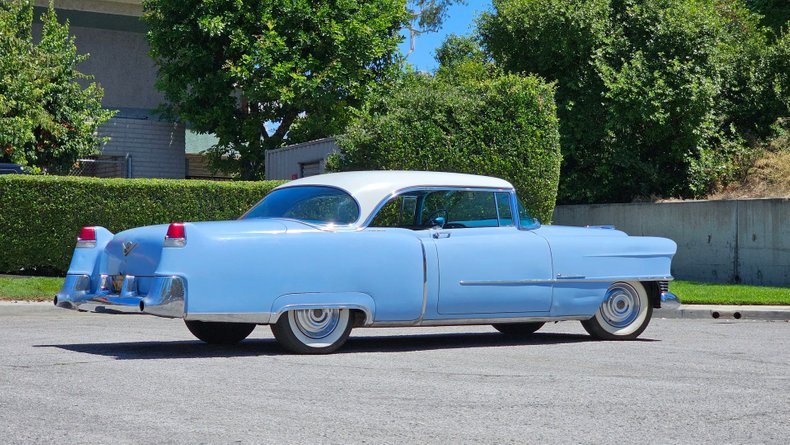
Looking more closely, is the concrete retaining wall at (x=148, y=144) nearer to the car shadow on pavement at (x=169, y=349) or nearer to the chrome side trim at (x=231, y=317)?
the car shadow on pavement at (x=169, y=349)

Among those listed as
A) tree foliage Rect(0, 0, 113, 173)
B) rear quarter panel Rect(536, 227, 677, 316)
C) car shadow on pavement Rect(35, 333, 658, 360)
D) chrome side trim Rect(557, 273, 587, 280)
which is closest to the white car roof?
rear quarter panel Rect(536, 227, 677, 316)

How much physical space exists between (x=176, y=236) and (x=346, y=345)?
7.85ft

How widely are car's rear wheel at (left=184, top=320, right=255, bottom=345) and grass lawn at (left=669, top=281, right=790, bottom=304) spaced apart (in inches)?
389

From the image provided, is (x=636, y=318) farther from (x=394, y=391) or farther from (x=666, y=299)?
(x=394, y=391)

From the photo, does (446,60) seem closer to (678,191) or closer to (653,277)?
(678,191)

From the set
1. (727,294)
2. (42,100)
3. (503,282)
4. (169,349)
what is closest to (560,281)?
(503,282)

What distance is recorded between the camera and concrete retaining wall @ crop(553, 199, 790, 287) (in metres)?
22.5

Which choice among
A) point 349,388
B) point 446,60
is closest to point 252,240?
point 349,388

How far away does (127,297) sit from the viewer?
29.8 ft

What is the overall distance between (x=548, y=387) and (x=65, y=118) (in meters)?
26.2

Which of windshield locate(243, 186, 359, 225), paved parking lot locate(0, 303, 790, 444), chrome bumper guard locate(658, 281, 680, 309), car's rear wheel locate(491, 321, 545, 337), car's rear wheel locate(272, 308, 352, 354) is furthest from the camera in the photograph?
car's rear wheel locate(491, 321, 545, 337)

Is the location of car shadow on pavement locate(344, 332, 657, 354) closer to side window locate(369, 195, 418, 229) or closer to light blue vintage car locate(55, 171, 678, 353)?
light blue vintage car locate(55, 171, 678, 353)

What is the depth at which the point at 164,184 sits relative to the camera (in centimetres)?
2122

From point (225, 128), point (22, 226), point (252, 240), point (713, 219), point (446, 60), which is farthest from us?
point (446, 60)
